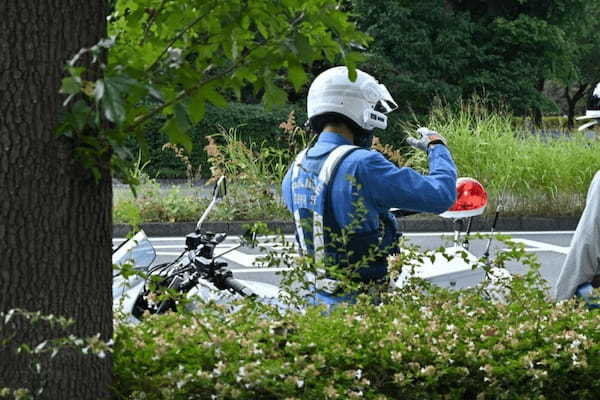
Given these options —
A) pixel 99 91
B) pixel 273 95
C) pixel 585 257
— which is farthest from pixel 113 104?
pixel 585 257

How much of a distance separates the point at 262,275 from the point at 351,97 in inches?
259

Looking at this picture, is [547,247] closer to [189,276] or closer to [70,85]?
[189,276]

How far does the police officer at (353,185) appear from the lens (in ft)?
12.9

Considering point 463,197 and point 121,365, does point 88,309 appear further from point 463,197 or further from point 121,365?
point 463,197

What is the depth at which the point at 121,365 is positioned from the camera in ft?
9.61

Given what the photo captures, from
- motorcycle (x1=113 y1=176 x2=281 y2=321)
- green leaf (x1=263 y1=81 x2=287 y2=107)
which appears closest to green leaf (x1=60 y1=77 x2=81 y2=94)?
green leaf (x1=263 y1=81 x2=287 y2=107)

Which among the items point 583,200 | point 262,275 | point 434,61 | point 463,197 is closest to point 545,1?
point 434,61

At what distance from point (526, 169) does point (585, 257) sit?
37.6ft

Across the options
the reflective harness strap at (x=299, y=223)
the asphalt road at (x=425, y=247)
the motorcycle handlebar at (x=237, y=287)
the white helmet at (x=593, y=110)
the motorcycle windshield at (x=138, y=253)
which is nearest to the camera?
the reflective harness strap at (x=299, y=223)

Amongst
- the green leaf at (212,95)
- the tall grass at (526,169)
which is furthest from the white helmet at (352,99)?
the tall grass at (526,169)

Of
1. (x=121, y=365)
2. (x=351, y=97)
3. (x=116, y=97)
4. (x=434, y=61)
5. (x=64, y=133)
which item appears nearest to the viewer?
(x=116, y=97)

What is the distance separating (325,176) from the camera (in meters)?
4.04

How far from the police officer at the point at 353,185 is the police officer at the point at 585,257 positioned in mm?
538

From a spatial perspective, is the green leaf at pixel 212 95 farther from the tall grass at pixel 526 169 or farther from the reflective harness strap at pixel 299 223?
the tall grass at pixel 526 169
